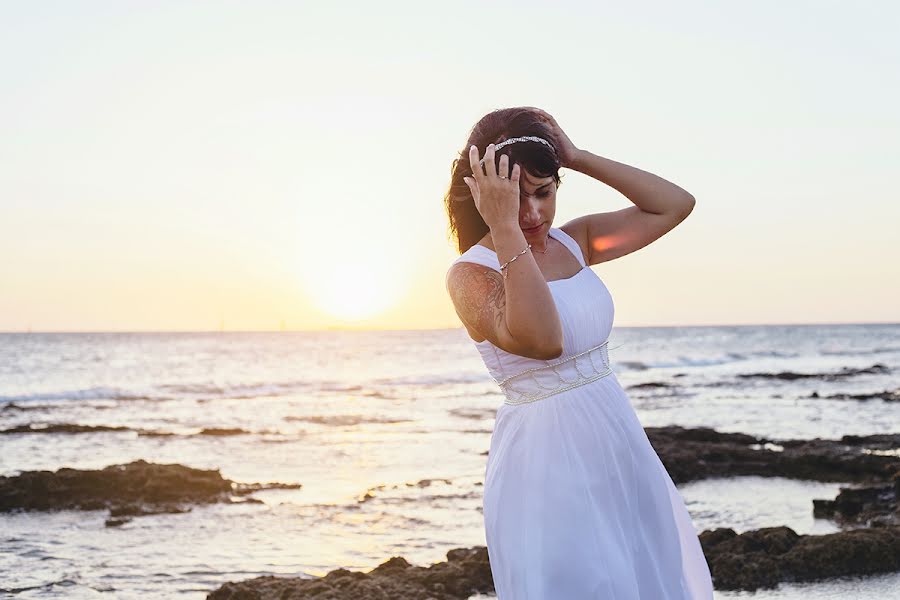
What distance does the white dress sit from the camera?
2.90m

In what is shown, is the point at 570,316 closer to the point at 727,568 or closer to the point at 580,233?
the point at 580,233

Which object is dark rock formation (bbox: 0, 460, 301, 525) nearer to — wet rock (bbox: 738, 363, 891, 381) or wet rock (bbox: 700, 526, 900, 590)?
wet rock (bbox: 700, 526, 900, 590)

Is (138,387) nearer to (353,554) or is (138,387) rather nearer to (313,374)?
(313,374)

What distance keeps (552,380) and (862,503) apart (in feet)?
31.6

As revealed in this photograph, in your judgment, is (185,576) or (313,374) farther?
(313,374)

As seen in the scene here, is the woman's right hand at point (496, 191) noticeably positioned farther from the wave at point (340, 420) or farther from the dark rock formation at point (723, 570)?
the wave at point (340, 420)

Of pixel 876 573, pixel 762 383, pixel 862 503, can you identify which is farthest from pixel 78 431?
pixel 762 383

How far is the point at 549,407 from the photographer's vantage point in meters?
3.05

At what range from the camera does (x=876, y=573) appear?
8039 mm

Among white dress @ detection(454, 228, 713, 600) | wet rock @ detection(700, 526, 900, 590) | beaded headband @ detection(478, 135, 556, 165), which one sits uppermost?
beaded headband @ detection(478, 135, 556, 165)

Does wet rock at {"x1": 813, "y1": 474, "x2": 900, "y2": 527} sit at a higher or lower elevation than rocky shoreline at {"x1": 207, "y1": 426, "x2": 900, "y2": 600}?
lower

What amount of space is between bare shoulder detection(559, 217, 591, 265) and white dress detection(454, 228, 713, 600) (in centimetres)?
28

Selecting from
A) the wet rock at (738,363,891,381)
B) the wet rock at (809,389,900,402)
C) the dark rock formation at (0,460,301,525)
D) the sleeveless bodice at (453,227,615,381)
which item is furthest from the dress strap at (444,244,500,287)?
the wet rock at (738,363,891,381)

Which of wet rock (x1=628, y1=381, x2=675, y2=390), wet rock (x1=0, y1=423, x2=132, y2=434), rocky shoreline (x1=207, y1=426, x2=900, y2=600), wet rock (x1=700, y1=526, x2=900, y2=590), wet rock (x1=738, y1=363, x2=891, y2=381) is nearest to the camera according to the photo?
rocky shoreline (x1=207, y1=426, x2=900, y2=600)
